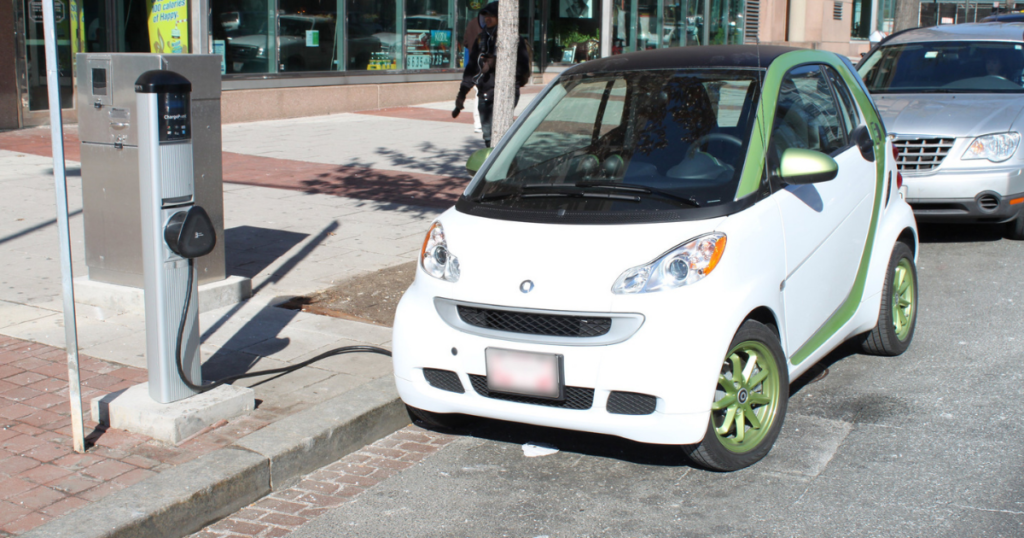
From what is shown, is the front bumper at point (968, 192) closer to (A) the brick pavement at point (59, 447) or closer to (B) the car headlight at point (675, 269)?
(B) the car headlight at point (675, 269)

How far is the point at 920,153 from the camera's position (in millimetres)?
8344

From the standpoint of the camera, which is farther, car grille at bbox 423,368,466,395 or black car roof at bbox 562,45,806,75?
black car roof at bbox 562,45,806,75

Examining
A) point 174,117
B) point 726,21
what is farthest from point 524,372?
point 726,21

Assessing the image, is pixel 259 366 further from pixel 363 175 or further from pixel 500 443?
pixel 363 175

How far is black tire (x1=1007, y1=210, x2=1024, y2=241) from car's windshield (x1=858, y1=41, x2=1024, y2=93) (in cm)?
123

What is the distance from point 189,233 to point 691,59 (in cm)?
247

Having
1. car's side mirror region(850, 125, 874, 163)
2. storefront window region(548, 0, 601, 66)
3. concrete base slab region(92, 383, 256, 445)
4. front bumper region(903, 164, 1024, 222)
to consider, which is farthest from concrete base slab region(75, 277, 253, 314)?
storefront window region(548, 0, 601, 66)

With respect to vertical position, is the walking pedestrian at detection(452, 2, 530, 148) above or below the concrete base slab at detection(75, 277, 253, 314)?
above

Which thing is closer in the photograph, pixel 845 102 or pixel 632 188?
pixel 632 188

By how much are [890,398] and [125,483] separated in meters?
3.61

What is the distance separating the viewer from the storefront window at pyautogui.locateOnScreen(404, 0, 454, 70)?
65.5 ft

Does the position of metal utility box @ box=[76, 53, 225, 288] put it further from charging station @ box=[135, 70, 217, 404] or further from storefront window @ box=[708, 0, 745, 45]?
storefront window @ box=[708, 0, 745, 45]

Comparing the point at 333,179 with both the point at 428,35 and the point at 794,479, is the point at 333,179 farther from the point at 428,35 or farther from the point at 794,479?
the point at 428,35

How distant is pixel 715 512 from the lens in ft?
Answer: 12.5
